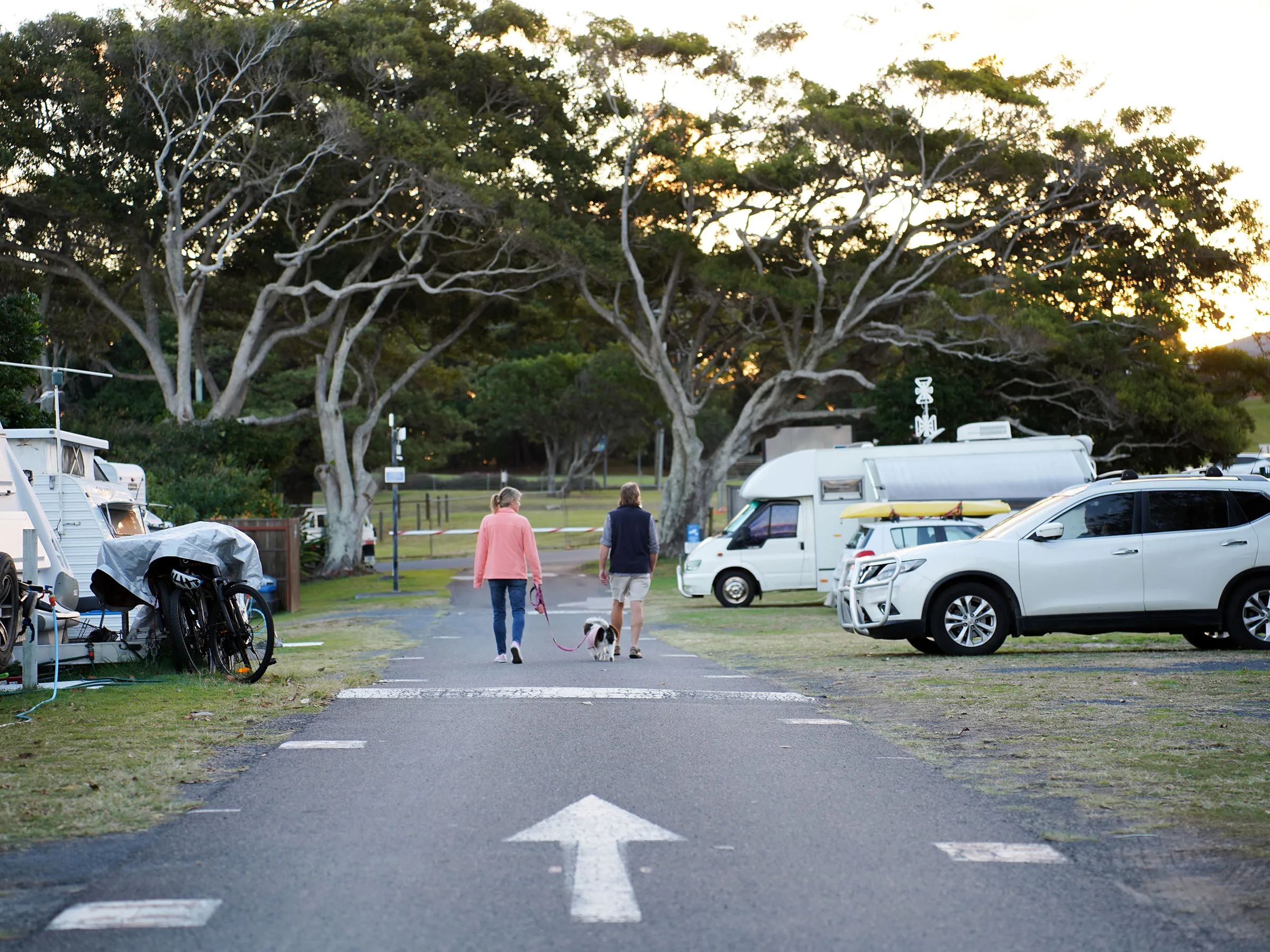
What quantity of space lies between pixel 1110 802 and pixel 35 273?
39132 millimetres

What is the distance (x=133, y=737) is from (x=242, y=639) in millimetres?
3926

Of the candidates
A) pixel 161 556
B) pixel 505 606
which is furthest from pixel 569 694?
pixel 505 606

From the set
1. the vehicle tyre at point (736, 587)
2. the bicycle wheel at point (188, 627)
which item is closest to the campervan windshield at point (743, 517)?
the vehicle tyre at point (736, 587)

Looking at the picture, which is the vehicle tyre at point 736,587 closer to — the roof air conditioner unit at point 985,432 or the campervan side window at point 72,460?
the roof air conditioner unit at point 985,432

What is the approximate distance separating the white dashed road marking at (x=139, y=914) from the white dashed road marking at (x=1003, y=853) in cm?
279

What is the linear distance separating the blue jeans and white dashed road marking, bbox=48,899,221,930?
10.2 meters

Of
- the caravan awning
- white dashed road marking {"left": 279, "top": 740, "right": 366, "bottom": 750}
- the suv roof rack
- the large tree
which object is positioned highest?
the large tree

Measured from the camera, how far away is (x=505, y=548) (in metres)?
15.4

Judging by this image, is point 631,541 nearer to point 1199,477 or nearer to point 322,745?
point 1199,477

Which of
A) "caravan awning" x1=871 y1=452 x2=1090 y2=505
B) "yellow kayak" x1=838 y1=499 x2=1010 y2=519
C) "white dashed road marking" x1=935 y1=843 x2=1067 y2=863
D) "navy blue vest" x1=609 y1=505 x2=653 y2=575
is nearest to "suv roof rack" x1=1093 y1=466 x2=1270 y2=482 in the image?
"navy blue vest" x1=609 y1=505 x2=653 y2=575

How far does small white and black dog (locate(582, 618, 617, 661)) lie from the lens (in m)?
15.1

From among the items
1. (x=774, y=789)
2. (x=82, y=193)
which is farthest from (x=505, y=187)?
(x=774, y=789)

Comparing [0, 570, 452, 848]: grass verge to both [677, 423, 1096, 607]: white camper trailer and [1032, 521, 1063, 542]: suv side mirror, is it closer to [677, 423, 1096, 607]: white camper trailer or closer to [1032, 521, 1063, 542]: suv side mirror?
[1032, 521, 1063, 542]: suv side mirror

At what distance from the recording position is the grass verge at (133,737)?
680 cm
